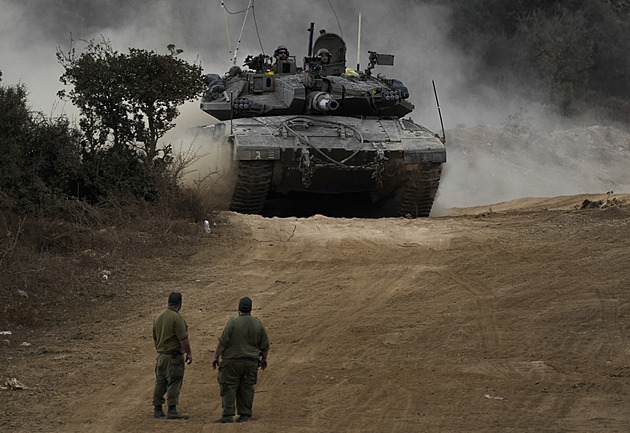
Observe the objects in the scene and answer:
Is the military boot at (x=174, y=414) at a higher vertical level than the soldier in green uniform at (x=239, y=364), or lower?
lower

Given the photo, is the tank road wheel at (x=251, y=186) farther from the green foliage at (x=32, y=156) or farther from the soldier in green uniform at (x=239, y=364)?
the soldier in green uniform at (x=239, y=364)

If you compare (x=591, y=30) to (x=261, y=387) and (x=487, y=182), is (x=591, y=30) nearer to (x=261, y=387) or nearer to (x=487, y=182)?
(x=487, y=182)

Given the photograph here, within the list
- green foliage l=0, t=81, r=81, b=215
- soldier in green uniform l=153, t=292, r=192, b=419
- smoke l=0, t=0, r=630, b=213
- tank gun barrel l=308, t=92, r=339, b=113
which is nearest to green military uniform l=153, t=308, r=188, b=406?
soldier in green uniform l=153, t=292, r=192, b=419

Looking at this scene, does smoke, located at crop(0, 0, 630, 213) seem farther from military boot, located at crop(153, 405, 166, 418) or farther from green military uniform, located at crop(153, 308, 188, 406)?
military boot, located at crop(153, 405, 166, 418)

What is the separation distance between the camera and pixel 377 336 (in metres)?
8.70

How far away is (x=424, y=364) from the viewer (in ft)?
26.0

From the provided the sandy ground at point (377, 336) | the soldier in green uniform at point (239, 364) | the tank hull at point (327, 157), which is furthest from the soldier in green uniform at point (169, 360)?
the tank hull at point (327, 157)

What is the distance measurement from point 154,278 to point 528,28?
29686 mm

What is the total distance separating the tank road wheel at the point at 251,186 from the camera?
49.0 feet

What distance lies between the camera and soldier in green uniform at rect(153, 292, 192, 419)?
6.72 metres

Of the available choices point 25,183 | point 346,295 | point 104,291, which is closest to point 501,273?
point 346,295

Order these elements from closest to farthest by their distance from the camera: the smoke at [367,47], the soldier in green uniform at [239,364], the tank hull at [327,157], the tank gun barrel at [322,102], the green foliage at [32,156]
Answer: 1. the soldier in green uniform at [239,364]
2. the green foliage at [32,156]
3. the tank hull at [327,157]
4. the tank gun barrel at [322,102]
5. the smoke at [367,47]

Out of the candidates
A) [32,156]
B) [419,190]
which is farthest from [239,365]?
[419,190]

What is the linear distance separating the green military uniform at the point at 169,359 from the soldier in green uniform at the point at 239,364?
30 cm
